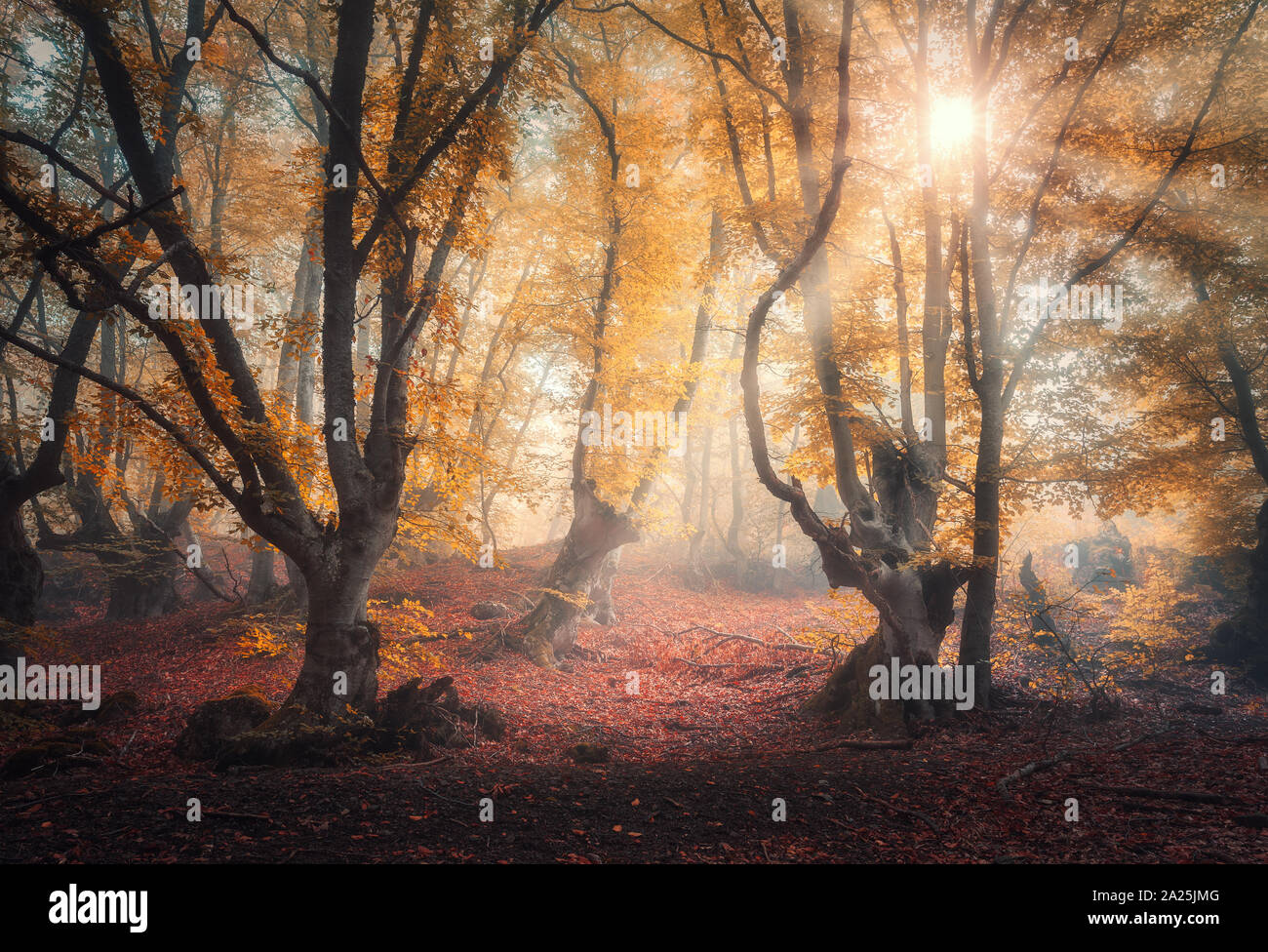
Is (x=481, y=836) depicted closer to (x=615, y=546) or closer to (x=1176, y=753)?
(x=1176, y=753)

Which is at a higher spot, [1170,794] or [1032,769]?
[1170,794]

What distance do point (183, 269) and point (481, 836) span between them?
606 cm

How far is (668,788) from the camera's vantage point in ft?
16.5

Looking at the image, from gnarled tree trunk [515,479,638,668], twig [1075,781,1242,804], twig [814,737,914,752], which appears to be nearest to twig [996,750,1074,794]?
twig [1075,781,1242,804]

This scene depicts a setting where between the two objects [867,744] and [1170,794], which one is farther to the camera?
[867,744]

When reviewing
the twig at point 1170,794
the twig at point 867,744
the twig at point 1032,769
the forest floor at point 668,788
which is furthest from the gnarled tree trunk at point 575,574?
the twig at point 1170,794

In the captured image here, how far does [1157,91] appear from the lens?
11.6 m

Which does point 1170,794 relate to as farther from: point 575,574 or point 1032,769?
point 575,574

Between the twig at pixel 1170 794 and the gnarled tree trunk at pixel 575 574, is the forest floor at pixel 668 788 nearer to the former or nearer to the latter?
the twig at pixel 1170 794

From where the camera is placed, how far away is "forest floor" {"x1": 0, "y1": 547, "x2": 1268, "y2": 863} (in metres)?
3.75

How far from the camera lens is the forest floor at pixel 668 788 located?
3.75m

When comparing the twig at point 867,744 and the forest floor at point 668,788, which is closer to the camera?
the forest floor at point 668,788

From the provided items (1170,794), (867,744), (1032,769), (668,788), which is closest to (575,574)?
(867,744)
